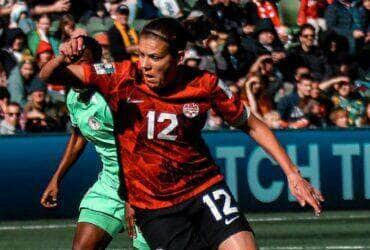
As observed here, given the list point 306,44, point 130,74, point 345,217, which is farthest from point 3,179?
point 130,74

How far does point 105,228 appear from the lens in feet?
30.0

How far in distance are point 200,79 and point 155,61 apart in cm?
37

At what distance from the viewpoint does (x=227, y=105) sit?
317 inches

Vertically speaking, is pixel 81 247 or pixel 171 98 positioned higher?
pixel 171 98

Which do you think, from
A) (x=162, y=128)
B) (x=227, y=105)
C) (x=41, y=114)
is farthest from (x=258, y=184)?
(x=162, y=128)

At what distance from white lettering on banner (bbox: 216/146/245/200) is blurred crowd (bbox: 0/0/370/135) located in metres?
0.85

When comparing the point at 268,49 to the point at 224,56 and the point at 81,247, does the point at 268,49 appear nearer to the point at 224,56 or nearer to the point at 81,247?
the point at 224,56

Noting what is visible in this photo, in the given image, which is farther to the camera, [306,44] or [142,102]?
[306,44]

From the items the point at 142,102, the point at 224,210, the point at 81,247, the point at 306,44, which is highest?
the point at 142,102

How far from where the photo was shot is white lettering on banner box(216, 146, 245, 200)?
16.1 metres

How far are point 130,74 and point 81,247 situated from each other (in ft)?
5.30

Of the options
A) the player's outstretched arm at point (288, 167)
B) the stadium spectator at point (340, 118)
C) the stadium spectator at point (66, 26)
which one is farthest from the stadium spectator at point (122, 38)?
the player's outstretched arm at point (288, 167)

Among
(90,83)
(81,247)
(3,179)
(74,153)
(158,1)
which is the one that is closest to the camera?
(90,83)

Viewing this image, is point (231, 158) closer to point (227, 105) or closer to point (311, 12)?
point (311, 12)
